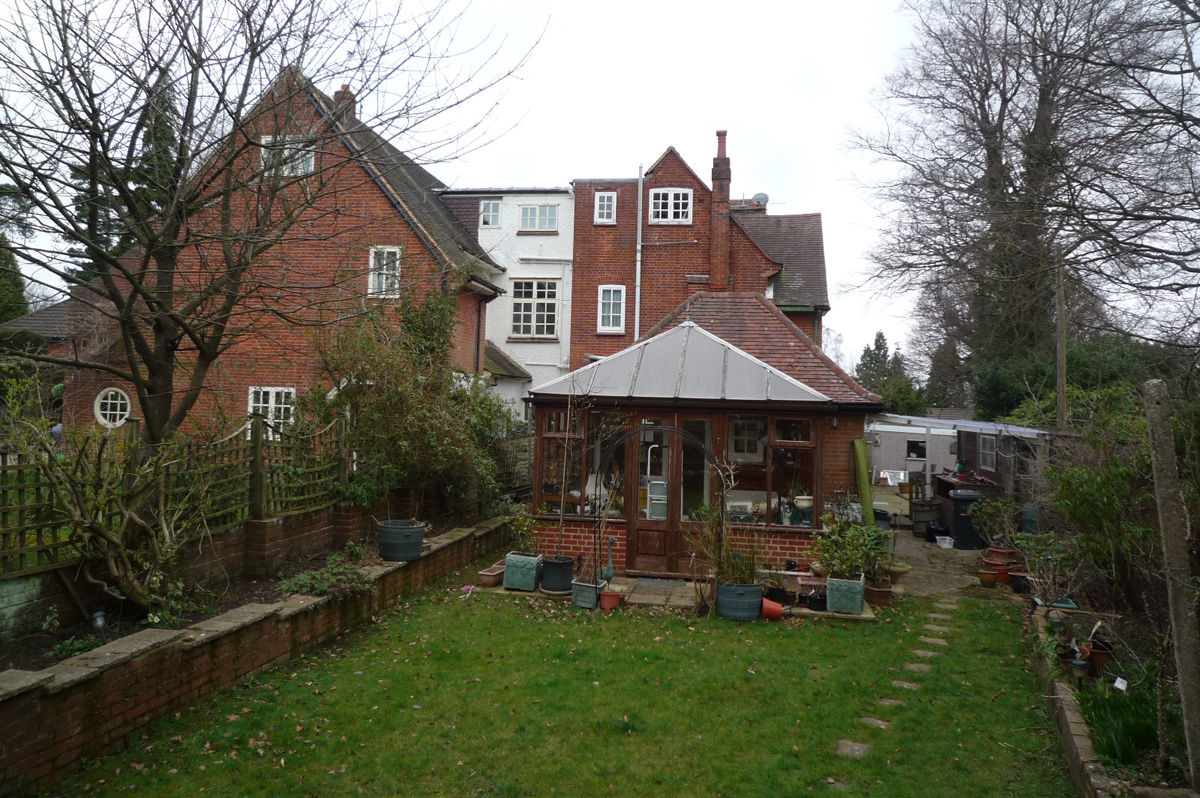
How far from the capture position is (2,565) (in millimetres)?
4871

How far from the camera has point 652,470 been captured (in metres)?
10.4

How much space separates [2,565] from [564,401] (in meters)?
6.53

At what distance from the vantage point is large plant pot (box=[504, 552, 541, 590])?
368 inches

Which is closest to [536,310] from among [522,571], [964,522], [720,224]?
[720,224]

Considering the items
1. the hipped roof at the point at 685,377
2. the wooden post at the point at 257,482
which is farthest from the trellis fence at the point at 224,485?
the hipped roof at the point at 685,377

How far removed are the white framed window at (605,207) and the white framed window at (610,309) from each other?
6.71ft

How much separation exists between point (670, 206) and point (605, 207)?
1933 millimetres

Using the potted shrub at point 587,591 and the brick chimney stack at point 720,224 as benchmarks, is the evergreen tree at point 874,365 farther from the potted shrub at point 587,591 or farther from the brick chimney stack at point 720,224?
the potted shrub at point 587,591

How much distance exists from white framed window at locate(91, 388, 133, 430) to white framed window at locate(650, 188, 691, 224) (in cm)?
1413

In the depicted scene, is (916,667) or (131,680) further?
(916,667)

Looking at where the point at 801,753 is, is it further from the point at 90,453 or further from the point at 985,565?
the point at 985,565

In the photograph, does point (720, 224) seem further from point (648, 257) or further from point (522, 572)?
point (522, 572)

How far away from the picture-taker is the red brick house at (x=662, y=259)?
19812mm

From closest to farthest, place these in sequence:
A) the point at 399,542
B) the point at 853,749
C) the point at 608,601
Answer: the point at 853,749, the point at 608,601, the point at 399,542
